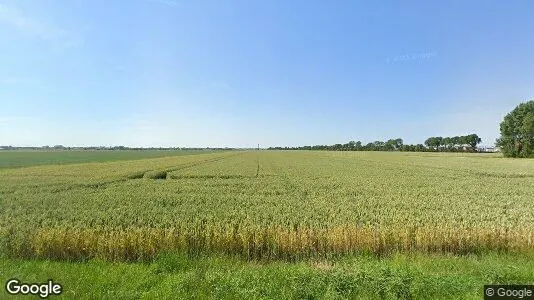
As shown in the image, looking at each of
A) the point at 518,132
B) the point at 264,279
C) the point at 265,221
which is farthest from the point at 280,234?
the point at 518,132

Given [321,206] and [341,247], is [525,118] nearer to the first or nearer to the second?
[321,206]

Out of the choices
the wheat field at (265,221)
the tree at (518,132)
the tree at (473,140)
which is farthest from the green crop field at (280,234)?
the tree at (473,140)

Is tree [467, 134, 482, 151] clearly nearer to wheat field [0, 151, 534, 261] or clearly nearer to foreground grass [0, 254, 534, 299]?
wheat field [0, 151, 534, 261]

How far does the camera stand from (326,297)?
20.8 feet

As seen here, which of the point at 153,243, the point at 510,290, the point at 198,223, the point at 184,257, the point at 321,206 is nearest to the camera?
the point at 510,290

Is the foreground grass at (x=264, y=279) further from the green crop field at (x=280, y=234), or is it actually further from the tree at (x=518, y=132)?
the tree at (x=518, y=132)

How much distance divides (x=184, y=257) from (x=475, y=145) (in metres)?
221

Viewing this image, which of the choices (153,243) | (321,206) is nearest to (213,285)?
(153,243)

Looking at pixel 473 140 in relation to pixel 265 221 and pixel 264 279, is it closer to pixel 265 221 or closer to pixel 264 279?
pixel 265 221

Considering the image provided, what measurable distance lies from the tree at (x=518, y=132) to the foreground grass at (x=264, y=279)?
381 feet

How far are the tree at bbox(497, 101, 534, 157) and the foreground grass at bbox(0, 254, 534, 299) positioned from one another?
11604 cm

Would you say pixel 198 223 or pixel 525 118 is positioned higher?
pixel 525 118

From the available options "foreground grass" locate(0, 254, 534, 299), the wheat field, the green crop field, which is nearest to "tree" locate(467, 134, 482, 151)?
the wheat field

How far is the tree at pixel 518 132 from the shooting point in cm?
9781
